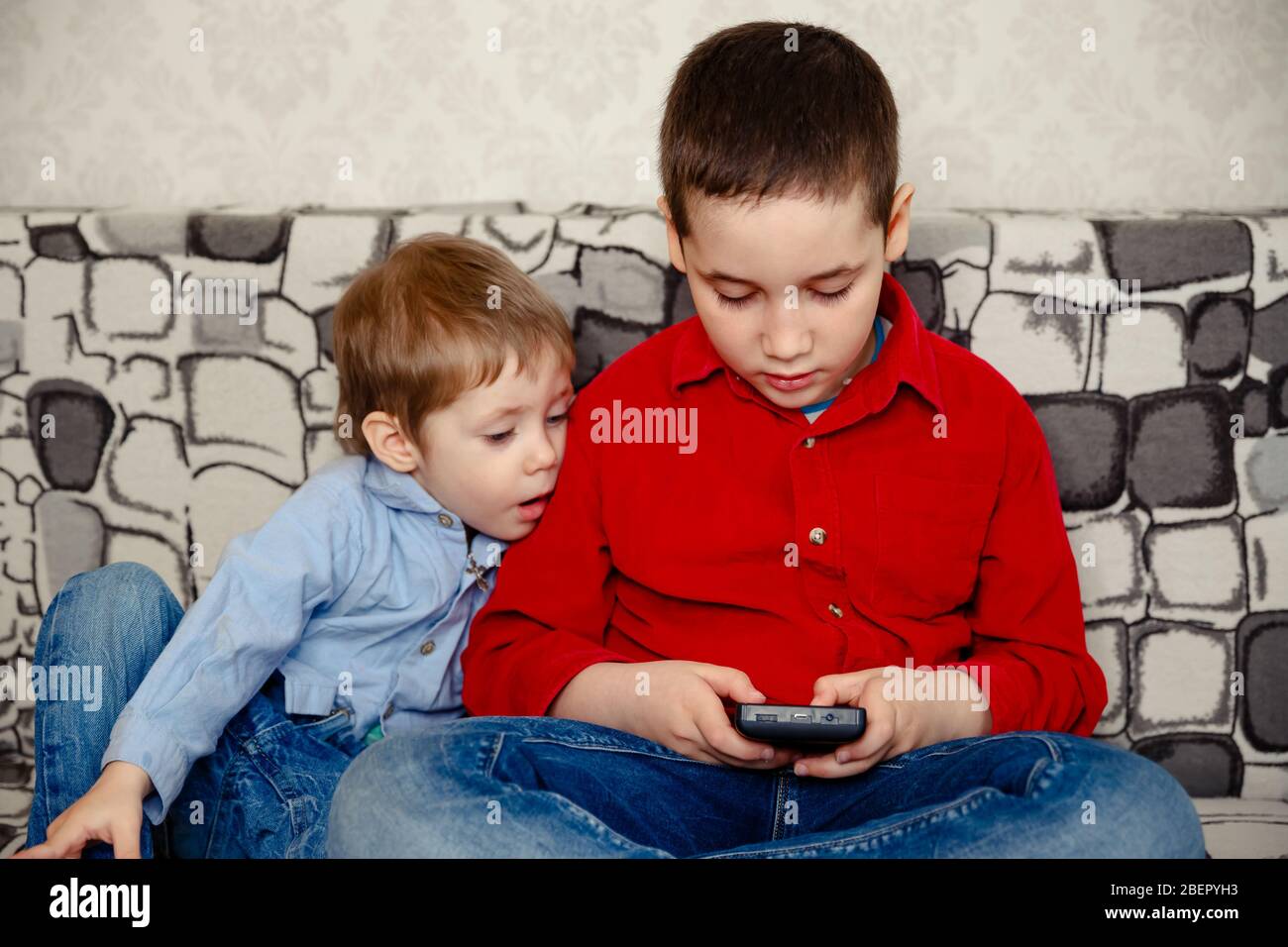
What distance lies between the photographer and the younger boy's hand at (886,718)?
1031 mm

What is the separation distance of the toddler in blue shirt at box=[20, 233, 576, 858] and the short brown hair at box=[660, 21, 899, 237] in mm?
284

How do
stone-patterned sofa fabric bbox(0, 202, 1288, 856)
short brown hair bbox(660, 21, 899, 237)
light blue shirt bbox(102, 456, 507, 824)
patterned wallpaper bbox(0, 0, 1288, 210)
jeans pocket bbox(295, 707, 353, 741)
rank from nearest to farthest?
short brown hair bbox(660, 21, 899, 237) < light blue shirt bbox(102, 456, 507, 824) < jeans pocket bbox(295, 707, 353, 741) < stone-patterned sofa fabric bbox(0, 202, 1288, 856) < patterned wallpaper bbox(0, 0, 1288, 210)

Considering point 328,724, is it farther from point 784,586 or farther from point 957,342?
point 957,342

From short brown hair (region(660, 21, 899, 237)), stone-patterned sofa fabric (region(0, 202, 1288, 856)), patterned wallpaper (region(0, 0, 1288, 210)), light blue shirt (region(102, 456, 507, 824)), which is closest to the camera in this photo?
short brown hair (region(660, 21, 899, 237))

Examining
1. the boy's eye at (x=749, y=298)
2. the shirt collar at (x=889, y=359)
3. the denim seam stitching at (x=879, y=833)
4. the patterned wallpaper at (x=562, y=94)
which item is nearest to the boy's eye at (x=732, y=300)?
the boy's eye at (x=749, y=298)

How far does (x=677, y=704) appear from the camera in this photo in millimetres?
1082

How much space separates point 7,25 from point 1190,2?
5.69 ft

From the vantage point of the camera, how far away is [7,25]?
1689 mm

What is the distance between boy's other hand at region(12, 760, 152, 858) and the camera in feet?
3.29

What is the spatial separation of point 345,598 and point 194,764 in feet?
0.76

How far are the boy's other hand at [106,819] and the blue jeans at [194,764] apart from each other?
0.15 feet

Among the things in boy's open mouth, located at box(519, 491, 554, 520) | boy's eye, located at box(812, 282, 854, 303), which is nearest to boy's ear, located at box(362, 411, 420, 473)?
boy's open mouth, located at box(519, 491, 554, 520)

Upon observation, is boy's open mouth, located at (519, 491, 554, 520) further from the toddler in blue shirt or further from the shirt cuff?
the shirt cuff
